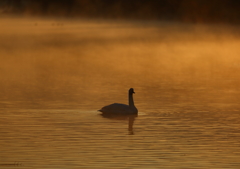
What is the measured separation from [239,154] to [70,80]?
12975 mm

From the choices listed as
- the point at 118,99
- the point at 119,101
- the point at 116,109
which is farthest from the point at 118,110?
the point at 118,99

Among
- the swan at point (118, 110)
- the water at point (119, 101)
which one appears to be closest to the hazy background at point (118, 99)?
the water at point (119, 101)

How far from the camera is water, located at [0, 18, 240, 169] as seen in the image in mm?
13231

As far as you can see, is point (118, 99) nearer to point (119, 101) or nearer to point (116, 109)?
point (119, 101)

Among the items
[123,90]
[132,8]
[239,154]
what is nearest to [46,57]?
[123,90]

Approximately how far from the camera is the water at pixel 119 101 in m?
13.2

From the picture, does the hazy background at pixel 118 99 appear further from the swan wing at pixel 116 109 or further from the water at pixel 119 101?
the swan wing at pixel 116 109

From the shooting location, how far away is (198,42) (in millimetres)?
49219

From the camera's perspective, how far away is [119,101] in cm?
2098

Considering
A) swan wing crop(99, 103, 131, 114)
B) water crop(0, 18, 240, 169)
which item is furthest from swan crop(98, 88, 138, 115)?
water crop(0, 18, 240, 169)

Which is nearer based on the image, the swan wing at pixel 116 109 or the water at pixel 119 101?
the water at pixel 119 101

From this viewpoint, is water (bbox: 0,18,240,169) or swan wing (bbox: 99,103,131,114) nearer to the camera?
water (bbox: 0,18,240,169)

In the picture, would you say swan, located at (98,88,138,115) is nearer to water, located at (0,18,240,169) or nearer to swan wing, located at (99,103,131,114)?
swan wing, located at (99,103,131,114)

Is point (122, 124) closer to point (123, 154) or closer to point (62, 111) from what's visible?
point (62, 111)
